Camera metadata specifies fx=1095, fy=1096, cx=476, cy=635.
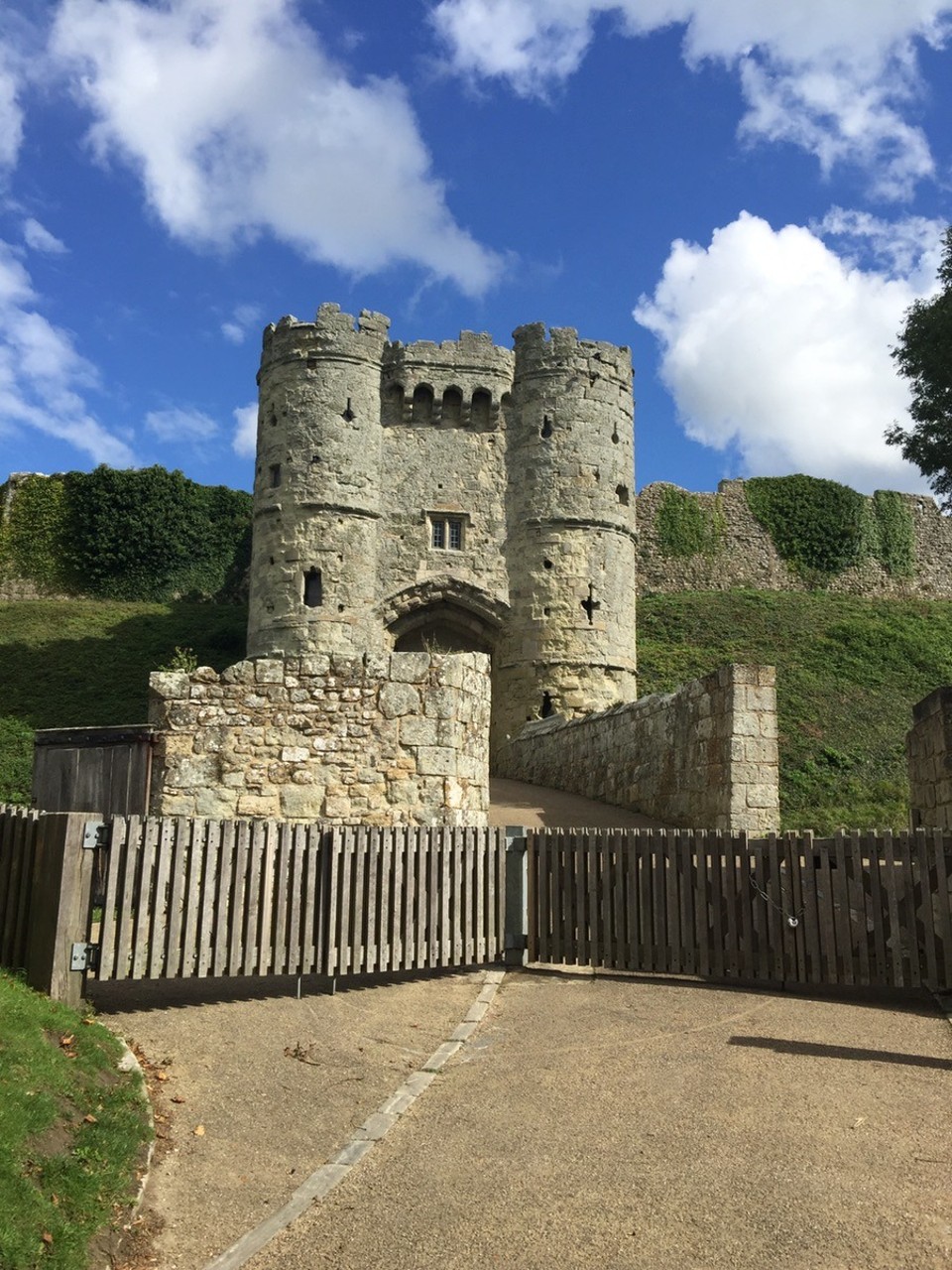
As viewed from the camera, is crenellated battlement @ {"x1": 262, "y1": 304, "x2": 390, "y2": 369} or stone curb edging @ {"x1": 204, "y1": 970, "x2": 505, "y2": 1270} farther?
crenellated battlement @ {"x1": 262, "y1": 304, "x2": 390, "y2": 369}

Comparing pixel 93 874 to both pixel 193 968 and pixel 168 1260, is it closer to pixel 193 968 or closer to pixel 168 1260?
pixel 193 968

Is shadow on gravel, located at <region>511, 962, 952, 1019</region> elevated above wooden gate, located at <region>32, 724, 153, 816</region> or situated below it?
below

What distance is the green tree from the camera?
926 inches

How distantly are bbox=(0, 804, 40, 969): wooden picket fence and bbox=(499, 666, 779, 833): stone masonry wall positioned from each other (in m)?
9.06

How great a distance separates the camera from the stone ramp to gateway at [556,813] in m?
16.8

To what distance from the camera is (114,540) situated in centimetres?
4231

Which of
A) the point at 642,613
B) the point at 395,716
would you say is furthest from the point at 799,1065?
the point at 642,613

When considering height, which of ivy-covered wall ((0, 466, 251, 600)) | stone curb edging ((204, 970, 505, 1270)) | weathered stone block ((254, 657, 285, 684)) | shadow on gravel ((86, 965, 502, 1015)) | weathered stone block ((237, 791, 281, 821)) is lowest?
stone curb edging ((204, 970, 505, 1270))

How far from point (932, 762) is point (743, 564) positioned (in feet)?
119

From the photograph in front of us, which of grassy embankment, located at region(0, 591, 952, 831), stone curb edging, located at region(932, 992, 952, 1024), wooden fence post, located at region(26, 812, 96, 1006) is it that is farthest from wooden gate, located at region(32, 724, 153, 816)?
stone curb edging, located at region(932, 992, 952, 1024)

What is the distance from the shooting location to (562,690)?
1163 inches

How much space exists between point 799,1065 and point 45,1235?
168 inches

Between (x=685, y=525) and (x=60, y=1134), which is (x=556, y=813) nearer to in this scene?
(x=60, y=1134)

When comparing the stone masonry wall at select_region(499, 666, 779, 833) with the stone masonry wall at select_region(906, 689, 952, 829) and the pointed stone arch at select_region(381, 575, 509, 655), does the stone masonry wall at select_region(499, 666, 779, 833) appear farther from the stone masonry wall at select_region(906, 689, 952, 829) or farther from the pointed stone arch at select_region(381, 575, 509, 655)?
the pointed stone arch at select_region(381, 575, 509, 655)
